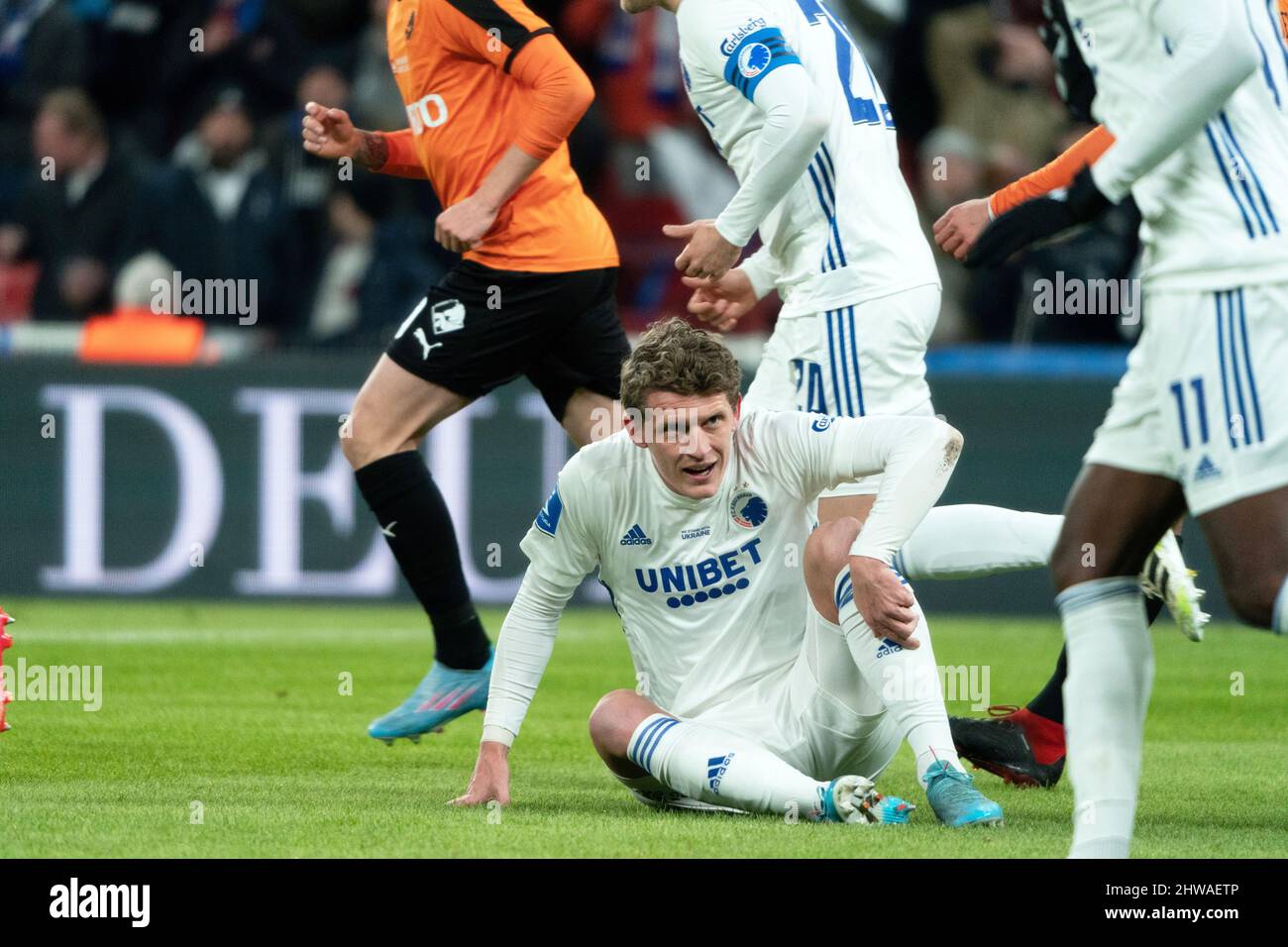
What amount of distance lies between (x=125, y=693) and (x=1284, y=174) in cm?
473

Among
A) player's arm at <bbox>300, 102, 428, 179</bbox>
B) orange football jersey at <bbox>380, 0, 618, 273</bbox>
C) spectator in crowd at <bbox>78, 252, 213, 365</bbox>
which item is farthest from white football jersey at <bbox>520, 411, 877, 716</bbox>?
spectator in crowd at <bbox>78, 252, 213, 365</bbox>

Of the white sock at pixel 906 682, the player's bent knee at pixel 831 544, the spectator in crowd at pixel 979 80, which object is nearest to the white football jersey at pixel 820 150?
the player's bent knee at pixel 831 544

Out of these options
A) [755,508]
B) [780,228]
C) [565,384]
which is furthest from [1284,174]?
[565,384]

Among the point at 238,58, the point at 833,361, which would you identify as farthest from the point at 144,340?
the point at 833,361

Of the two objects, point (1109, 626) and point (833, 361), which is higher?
point (833, 361)

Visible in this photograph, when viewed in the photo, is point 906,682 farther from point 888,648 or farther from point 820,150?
point 820,150

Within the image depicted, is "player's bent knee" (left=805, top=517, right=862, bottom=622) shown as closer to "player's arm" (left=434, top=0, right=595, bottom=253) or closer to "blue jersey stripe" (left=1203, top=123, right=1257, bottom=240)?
"blue jersey stripe" (left=1203, top=123, right=1257, bottom=240)

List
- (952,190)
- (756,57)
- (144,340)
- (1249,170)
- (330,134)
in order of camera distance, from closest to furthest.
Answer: (1249,170), (756,57), (330,134), (144,340), (952,190)

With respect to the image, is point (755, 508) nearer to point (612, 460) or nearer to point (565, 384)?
point (612, 460)

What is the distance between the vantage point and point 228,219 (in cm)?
1141

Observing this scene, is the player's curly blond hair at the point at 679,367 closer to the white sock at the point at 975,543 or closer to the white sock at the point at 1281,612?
the white sock at the point at 975,543

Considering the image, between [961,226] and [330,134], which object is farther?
[330,134]

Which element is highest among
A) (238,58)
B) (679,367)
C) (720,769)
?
(238,58)
